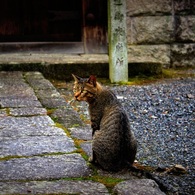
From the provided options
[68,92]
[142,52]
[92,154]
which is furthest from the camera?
[142,52]

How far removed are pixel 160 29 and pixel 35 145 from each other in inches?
174

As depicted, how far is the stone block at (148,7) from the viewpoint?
7.31m

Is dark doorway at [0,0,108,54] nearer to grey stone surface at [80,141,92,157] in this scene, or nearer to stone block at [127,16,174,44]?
stone block at [127,16,174,44]

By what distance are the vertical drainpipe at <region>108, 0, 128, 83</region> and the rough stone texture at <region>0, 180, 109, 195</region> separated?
3.89m

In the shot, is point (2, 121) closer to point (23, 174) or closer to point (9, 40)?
point (23, 174)

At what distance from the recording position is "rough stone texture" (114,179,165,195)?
2625 millimetres

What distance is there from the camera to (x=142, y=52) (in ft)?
24.5

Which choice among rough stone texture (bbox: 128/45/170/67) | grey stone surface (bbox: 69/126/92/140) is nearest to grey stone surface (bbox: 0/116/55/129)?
grey stone surface (bbox: 69/126/92/140)

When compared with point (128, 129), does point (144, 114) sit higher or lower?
lower

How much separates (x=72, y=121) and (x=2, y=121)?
0.55 metres

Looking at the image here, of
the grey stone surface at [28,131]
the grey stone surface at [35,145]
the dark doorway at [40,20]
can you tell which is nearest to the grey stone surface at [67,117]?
the grey stone surface at [28,131]

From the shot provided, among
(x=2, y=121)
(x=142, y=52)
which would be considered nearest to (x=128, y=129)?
(x=2, y=121)

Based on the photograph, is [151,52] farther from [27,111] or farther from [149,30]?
[27,111]

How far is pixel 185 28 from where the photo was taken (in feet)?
24.7
